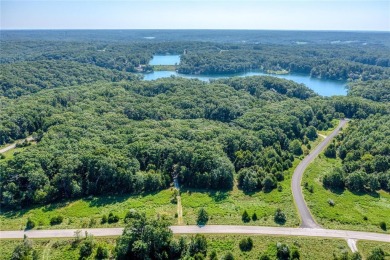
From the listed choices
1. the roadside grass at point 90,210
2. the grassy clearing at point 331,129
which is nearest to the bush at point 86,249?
the roadside grass at point 90,210

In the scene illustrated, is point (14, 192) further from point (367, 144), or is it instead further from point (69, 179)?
point (367, 144)

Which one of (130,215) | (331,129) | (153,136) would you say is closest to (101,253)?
(130,215)

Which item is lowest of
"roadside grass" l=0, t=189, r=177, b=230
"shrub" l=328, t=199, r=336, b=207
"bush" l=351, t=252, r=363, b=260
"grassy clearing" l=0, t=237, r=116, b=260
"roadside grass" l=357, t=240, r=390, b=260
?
"roadside grass" l=0, t=189, r=177, b=230

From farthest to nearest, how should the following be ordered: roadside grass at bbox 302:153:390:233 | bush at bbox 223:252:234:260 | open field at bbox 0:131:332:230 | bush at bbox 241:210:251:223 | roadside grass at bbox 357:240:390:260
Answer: bush at bbox 241:210:251:223
open field at bbox 0:131:332:230
roadside grass at bbox 302:153:390:233
roadside grass at bbox 357:240:390:260
bush at bbox 223:252:234:260

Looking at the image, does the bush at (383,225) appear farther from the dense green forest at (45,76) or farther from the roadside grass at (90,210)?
the dense green forest at (45,76)

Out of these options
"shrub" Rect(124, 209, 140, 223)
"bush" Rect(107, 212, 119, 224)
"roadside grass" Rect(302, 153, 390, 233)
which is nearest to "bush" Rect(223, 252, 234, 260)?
"shrub" Rect(124, 209, 140, 223)

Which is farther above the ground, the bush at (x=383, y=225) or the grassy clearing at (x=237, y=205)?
the bush at (x=383, y=225)

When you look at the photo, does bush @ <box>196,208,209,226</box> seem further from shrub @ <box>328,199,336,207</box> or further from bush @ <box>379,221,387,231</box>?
bush @ <box>379,221,387,231</box>
